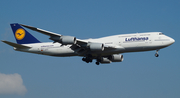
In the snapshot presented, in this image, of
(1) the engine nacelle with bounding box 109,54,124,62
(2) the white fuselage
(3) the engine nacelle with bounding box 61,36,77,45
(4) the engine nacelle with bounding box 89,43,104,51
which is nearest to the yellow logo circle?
(2) the white fuselage

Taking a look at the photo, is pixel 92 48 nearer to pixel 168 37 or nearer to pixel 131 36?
pixel 131 36

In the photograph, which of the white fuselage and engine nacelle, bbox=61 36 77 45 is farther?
the white fuselage

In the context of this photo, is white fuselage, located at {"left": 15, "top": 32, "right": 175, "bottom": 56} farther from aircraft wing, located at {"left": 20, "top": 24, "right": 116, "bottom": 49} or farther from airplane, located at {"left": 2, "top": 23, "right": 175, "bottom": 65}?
aircraft wing, located at {"left": 20, "top": 24, "right": 116, "bottom": 49}

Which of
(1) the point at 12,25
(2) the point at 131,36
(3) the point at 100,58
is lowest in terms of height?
(3) the point at 100,58

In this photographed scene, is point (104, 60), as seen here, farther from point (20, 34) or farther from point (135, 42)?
point (20, 34)

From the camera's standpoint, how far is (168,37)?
139 feet

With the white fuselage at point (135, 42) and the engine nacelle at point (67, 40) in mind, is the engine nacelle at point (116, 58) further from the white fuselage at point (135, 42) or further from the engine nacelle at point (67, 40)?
the engine nacelle at point (67, 40)

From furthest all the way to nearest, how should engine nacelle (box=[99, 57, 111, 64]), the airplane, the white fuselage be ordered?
engine nacelle (box=[99, 57, 111, 64]) → the white fuselage → the airplane

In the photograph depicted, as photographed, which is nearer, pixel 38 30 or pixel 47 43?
pixel 38 30

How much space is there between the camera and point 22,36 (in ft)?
166

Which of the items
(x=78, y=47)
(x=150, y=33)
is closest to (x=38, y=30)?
(x=78, y=47)

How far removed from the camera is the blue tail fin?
4989 centimetres

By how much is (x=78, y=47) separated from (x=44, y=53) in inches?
295

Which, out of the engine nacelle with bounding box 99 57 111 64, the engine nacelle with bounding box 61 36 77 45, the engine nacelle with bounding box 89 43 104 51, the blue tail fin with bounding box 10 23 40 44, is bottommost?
the engine nacelle with bounding box 99 57 111 64
